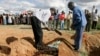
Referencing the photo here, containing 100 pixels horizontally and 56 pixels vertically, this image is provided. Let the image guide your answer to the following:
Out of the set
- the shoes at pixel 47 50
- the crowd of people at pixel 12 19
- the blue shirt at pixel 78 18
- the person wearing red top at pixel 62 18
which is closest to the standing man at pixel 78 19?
the blue shirt at pixel 78 18

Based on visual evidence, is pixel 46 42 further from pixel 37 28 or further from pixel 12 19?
pixel 12 19

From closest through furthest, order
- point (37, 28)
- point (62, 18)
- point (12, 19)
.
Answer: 1. point (37, 28)
2. point (62, 18)
3. point (12, 19)

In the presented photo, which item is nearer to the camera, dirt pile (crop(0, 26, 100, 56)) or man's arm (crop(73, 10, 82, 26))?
man's arm (crop(73, 10, 82, 26))

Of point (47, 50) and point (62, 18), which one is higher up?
point (62, 18)

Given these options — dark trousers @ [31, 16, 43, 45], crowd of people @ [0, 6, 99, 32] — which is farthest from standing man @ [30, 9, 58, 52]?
crowd of people @ [0, 6, 99, 32]

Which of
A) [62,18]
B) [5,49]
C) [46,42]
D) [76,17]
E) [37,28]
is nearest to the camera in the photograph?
[76,17]

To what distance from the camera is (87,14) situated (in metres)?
20.3

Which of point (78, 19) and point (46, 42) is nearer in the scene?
point (78, 19)

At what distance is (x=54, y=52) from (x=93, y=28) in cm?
977

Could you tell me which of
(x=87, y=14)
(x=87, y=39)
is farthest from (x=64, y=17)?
(x=87, y=39)

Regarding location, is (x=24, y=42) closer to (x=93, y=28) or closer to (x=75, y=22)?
(x=75, y=22)

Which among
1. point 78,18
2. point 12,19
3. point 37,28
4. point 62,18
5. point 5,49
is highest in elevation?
point 78,18

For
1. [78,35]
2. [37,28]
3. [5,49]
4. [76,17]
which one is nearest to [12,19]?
[5,49]

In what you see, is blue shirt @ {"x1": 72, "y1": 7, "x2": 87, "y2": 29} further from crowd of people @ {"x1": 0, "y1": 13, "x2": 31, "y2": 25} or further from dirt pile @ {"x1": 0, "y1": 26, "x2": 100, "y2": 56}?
crowd of people @ {"x1": 0, "y1": 13, "x2": 31, "y2": 25}
